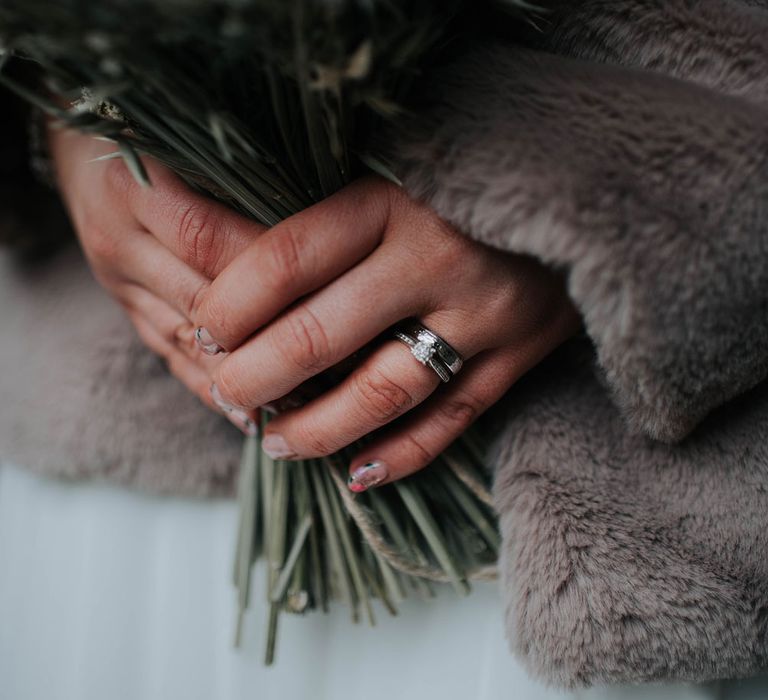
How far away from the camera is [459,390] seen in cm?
50

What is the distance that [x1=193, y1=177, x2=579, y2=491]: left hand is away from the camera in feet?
1.41

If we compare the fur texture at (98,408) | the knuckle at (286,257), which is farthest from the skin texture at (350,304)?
the fur texture at (98,408)

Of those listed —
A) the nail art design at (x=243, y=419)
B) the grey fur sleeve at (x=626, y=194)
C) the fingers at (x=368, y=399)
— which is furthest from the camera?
the nail art design at (x=243, y=419)

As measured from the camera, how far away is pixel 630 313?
0.36 metres

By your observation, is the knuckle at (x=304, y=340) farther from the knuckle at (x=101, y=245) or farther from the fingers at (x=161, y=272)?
the knuckle at (x=101, y=245)

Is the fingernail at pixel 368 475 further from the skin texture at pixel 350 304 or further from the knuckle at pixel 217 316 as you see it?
the knuckle at pixel 217 316

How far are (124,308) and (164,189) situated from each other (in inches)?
8.4

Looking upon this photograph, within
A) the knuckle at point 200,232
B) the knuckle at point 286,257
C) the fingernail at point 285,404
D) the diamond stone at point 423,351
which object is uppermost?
the knuckle at point 286,257

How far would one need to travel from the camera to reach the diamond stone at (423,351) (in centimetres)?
45

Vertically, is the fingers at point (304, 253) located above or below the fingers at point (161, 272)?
above

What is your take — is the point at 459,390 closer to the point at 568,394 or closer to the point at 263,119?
the point at 568,394

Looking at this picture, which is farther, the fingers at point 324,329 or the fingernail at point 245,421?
the fingernail at point 245,421

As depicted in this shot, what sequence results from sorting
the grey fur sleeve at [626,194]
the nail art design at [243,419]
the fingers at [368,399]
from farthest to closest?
1. the nail art design at [243,419]
2. the fingers at [368,399]
3. the grey fur sleeve at [626,194]

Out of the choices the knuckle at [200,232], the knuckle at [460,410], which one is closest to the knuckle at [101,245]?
the knuckle at [200,232]
